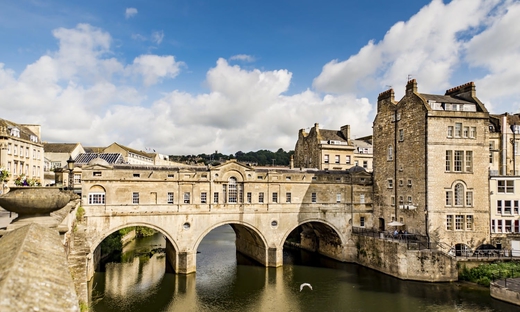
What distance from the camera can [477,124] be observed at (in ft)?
117

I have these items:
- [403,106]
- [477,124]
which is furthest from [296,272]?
[477,124]

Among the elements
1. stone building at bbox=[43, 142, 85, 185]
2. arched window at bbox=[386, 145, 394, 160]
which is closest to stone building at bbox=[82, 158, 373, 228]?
arched window at bbox=[386, 145, 394, 160]

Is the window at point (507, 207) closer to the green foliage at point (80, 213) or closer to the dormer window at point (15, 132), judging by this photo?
the green foliage at point (80, 213)

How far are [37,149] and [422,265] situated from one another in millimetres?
49062

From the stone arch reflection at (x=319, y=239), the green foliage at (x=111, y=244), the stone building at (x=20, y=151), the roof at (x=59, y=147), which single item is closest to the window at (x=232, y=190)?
the stone arch reflection at (x=319, y=239)

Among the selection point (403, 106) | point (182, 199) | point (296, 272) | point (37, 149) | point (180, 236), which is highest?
point (403, 106)

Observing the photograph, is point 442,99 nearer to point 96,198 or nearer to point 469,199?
point 469,199

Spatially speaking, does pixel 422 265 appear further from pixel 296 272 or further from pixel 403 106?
pixel 403 106

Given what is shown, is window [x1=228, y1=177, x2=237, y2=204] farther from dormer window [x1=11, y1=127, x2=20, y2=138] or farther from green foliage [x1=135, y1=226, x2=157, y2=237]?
dormer window [x1=11, y1=127, x2=20, y2=138]

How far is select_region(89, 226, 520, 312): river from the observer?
26484 millimetres

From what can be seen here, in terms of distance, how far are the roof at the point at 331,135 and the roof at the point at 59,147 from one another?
42550 mm

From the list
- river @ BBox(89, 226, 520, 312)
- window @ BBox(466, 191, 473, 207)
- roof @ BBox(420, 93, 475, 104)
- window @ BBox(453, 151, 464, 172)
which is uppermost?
roof @ BBox(420, 93, 475, 104)

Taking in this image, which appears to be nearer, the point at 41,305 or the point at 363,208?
the point at 41,305

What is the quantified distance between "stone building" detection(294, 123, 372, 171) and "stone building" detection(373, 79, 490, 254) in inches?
602
